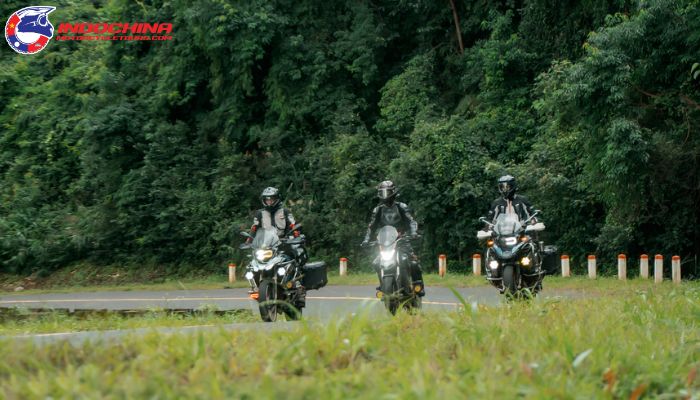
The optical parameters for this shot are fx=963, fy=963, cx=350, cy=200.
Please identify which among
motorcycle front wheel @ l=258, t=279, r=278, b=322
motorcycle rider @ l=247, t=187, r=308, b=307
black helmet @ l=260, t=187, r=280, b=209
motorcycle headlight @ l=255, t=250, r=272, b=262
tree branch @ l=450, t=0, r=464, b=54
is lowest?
motorcycle front wheel @ l=258, t=279, r=278, b=322

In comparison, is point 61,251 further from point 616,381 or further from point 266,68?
point 616,381

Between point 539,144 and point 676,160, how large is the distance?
475cm

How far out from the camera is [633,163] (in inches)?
873

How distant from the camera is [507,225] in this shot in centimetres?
1509

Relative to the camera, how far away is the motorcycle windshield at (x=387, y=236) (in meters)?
13.6

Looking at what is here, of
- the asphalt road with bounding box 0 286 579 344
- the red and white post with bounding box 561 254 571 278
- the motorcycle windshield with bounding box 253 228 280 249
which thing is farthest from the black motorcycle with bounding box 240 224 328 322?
the red and white post with bounding box 561 254 571 278

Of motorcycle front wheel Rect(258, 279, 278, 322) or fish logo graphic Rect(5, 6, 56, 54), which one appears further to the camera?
fish logo graphic Rect(5, 6, 56, 54)

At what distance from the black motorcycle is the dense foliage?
1143 centimetres

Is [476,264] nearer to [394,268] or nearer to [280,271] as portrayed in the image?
[280,271]

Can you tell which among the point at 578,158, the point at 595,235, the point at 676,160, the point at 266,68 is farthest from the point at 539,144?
the point at 266,68

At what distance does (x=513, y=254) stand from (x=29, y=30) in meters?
29.9

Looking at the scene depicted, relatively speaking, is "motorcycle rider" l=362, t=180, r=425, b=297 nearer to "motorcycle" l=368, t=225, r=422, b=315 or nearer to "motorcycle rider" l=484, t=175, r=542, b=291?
"motorcycle" l=368, t=225, r=422, b=315

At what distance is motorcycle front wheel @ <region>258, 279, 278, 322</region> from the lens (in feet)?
43.4

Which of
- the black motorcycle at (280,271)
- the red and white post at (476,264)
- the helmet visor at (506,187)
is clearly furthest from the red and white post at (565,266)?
the black motorcycle at (280,271)
